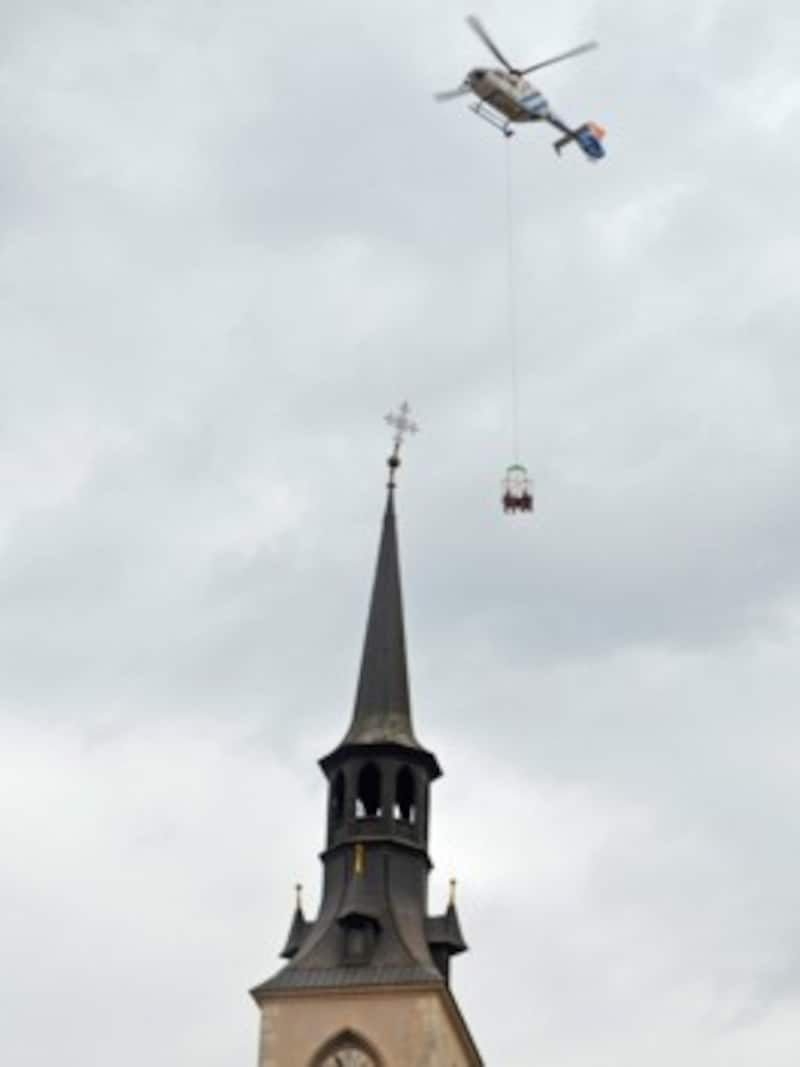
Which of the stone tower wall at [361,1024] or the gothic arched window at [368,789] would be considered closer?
the stone tower wall at [361,1024]

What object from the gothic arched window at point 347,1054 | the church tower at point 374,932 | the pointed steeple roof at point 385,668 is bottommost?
the gothic arched window at point 347,1054

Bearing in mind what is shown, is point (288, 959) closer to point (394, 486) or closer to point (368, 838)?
point (368, 838)

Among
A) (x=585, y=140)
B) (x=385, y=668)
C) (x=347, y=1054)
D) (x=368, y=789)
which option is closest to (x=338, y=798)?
(x=368, y=789)

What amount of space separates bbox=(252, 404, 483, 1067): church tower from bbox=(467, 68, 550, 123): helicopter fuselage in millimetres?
24756

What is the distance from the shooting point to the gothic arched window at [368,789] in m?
70.1

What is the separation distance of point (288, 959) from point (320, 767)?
6.12m

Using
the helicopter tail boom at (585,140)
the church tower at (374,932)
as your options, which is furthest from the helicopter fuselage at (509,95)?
the church tower at (374,932)

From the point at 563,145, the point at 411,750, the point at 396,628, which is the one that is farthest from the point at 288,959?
the point at 563,145

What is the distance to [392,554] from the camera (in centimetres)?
7781

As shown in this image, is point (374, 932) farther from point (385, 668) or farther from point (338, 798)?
point (385, 668)

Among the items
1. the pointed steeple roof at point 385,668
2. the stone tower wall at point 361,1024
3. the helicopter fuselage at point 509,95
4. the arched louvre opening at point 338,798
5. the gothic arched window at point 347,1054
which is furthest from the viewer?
the pointed steeple roof at point 385,668

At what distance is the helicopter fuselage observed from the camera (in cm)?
4922

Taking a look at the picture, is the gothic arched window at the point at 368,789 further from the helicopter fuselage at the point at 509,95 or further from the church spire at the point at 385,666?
the helicopter fuselage at the point at 509,95

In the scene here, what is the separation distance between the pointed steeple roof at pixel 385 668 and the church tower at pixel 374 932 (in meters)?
0.06
